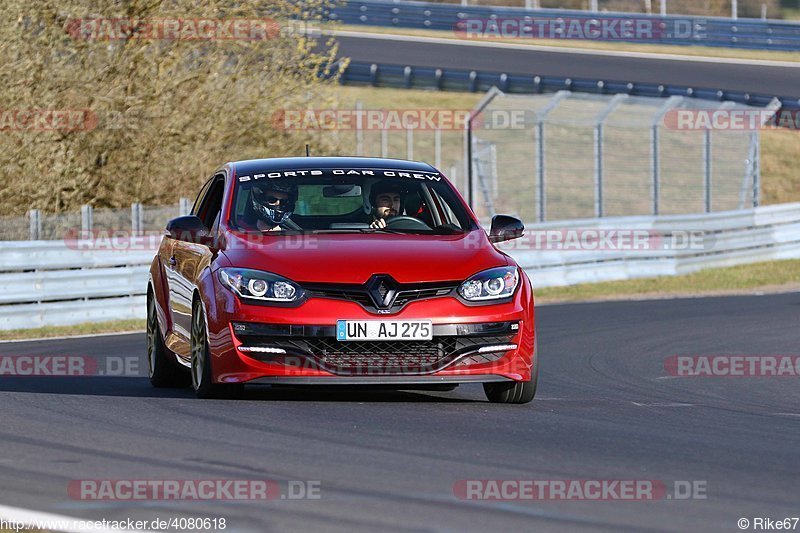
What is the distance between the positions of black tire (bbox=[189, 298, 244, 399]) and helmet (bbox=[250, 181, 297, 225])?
0.75m

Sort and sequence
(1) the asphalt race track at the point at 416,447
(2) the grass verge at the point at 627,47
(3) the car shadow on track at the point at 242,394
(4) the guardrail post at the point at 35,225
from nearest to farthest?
(1) the asphalt race track at the point at 416,447
(3) the car shadow on track at the point at 242,394
(4) the guardrail post at the point at 35,225
(2) the grass verge at the point at 627,47

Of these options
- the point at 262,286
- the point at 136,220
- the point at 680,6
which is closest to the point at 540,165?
the point at 136,220

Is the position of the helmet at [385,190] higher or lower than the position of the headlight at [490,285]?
higher

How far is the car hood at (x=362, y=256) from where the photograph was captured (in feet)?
30.5

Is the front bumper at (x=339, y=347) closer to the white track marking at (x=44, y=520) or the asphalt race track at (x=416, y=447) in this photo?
the asphalt race track at (x=416, y=447)

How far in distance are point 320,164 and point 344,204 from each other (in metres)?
0.48

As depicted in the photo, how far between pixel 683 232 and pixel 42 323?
12.2 meters

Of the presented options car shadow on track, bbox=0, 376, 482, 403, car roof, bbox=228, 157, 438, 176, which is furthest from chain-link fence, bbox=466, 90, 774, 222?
car roof, bbox=228, 157, 438, 176

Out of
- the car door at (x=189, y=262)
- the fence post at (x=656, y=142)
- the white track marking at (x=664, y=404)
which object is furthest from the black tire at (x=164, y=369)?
the fence post at (x=656, y=142)

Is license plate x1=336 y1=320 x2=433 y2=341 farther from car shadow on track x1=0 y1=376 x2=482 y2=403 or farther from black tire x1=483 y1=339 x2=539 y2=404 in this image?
black tire x1=483 y1=339 x2=539 y2=404

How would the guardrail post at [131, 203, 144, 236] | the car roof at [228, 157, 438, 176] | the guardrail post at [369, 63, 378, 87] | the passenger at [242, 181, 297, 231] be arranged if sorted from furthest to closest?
the guardrail post at [369, 63, 378, 87]
the guardrail post at [131, 203, 144, 236]
the car roof at [228, 157, 438, 176]
the passenger at [242, 181, 297, 231]

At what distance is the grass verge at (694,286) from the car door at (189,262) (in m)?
12.6

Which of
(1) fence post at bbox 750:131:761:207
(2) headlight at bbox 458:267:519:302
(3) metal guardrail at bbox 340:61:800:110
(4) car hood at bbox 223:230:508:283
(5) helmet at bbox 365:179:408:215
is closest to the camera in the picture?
(4) car hood at bbox 223:230:508:283

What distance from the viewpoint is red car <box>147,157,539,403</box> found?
9.22 metres
